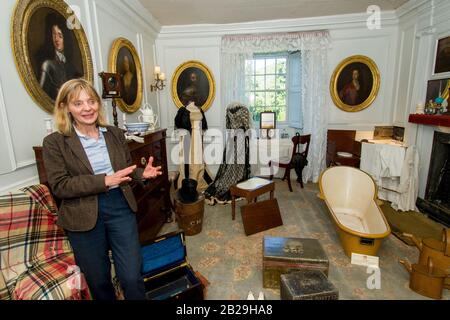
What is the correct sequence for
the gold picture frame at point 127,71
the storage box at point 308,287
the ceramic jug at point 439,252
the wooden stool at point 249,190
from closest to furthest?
Answer: 1. the storage box at point 308,287
2. the ceramic jug at point 439,252
3. the gold picture frame at point 127,71
4. the wooden stool at point 249,190

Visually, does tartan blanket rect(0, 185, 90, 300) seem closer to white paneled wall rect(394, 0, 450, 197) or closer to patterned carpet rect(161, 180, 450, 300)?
patterned carpet rect(161, 180, 450, 300)

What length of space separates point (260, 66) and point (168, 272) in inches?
185

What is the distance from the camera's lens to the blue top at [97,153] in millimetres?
1489

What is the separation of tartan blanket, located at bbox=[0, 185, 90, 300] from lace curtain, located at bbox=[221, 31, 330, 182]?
3.89 m

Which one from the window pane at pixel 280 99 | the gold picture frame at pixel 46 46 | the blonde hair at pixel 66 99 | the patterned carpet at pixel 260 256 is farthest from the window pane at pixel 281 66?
the blonde hair at pixel 66 99

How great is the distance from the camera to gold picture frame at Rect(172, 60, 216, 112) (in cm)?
488

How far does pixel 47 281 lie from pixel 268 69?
521cm

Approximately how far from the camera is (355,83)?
4.62 meters

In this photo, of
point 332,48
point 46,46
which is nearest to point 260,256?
point 46,46

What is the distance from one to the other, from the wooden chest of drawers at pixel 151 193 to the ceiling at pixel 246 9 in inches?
83.5

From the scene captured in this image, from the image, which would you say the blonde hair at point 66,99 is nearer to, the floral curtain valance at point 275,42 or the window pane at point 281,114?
the floral curtain valance at point 275,42

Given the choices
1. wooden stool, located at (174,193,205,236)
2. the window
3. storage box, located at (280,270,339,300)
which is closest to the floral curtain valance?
the window

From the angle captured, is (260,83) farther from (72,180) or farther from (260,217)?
(72,180)

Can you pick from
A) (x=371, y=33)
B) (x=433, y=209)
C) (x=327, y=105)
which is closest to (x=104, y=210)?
(x=433, y=209)
